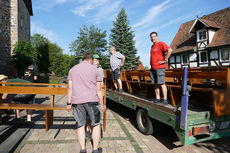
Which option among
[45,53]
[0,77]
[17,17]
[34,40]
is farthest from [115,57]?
[34,40]

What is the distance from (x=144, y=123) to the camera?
13.8 feet

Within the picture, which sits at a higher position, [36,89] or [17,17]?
[17,17]

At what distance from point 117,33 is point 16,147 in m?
22.3

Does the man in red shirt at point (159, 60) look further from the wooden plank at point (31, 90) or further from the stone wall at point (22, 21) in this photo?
the stone wall at point (22, 21)

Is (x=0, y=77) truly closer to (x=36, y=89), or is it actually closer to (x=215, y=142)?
(x=36, y=89)

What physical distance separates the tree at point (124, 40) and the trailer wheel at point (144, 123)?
1912 centimetres

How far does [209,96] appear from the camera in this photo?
11.7ft

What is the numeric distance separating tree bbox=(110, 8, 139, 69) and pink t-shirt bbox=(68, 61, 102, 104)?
2049 centimetres

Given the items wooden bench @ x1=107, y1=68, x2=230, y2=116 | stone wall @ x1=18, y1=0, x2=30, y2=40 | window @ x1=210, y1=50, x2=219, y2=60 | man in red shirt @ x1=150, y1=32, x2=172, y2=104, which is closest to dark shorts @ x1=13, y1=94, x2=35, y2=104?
wooden bench @ x1=107, y1=68, x2=230, y2=116

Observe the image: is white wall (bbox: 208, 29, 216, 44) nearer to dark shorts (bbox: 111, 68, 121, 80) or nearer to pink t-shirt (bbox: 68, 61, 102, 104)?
dark shorts (bbox: 111, 68, 121, 80)

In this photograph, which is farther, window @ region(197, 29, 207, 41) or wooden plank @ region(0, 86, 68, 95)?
window @ region(197, 29, 207, 41)

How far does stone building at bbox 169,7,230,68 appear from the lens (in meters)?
17.5

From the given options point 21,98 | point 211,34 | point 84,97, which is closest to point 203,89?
point 84,97

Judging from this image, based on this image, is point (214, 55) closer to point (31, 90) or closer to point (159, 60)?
point (159, 60)
